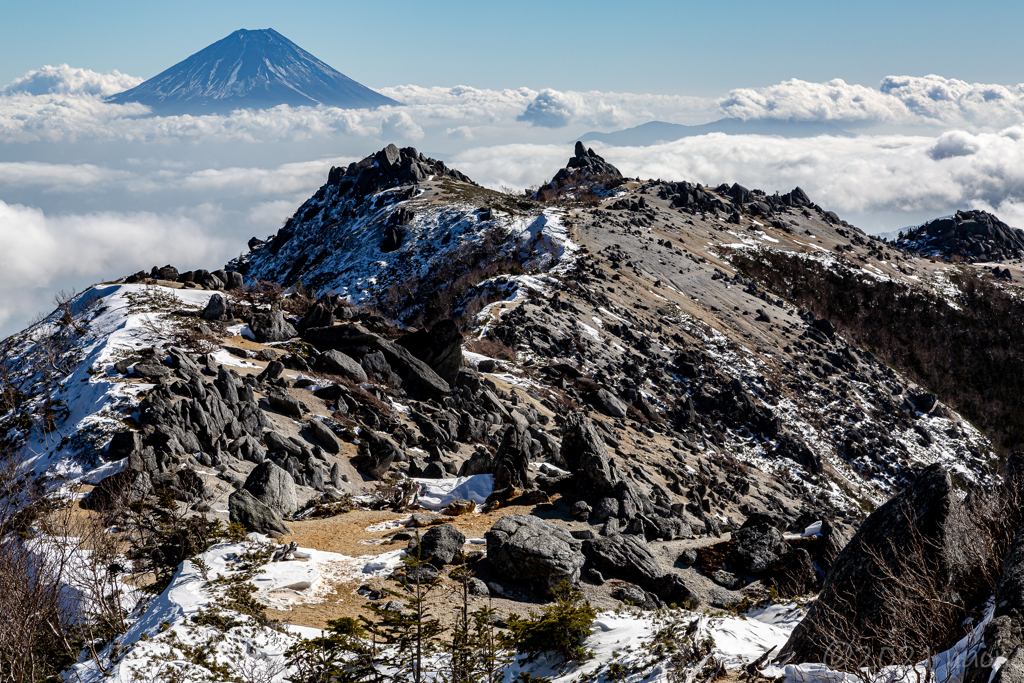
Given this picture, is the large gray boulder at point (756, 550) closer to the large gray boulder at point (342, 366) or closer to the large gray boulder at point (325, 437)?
the large gray boulder at point (325, 437)

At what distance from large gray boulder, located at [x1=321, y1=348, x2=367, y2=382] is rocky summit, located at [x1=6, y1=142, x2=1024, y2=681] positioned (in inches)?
5.4

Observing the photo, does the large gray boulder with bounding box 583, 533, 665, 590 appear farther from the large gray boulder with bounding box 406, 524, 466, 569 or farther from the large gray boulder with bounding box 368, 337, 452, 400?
the large gray boulder with bounding box 368, 337, 452, 400

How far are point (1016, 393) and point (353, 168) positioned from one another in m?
99.1

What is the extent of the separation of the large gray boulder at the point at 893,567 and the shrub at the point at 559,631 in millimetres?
2725

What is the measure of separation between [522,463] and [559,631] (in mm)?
9725

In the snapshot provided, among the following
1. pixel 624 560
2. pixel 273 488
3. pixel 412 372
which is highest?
pixel 412 372

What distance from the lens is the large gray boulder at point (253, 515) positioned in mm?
13352

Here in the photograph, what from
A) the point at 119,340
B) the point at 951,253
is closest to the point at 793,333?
the point at 119,340

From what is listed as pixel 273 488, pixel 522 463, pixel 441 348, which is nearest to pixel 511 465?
pixel 522 463

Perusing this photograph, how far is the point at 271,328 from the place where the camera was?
26.9 meters

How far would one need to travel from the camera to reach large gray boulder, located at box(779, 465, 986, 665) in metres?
7.07

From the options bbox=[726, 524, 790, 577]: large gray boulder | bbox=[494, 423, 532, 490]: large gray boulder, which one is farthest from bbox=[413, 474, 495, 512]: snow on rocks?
bbox=[726, 524, 790, 577]: large gray boulder

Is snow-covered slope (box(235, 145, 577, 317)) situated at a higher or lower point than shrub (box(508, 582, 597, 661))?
higher

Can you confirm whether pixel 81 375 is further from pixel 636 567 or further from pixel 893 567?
pixel 893 567
